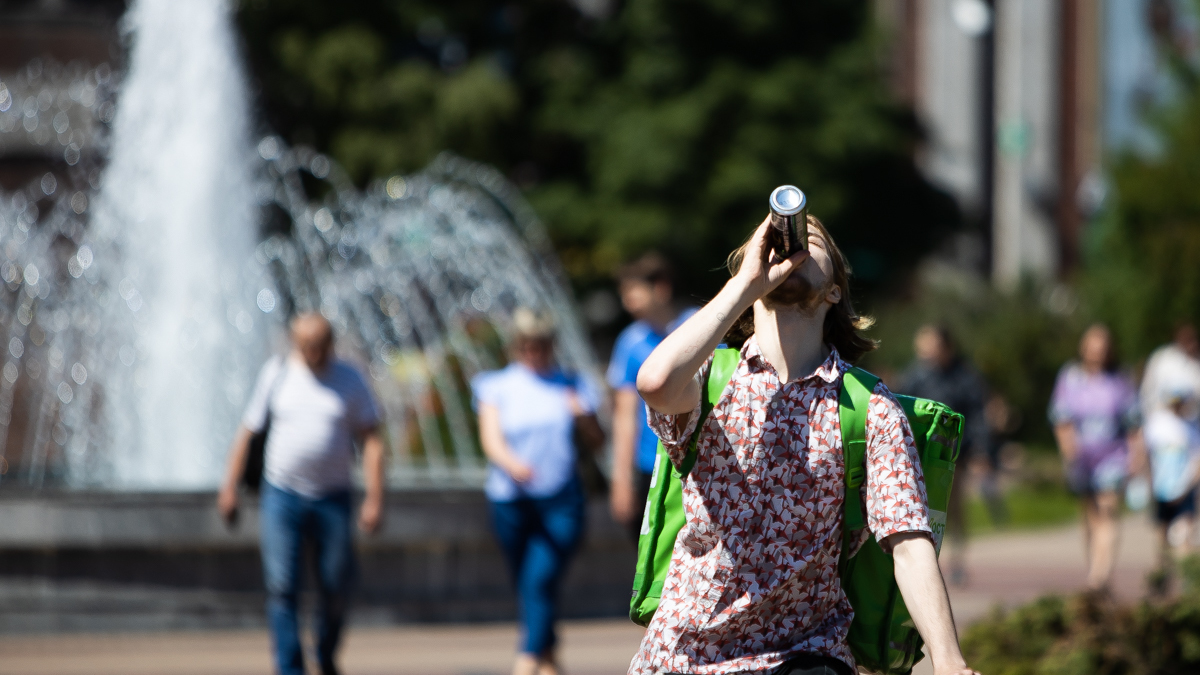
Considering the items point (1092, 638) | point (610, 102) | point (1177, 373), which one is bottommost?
point (1092, 638)

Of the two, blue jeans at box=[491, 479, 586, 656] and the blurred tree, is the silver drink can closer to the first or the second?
blue jeans at box=[491, 479, 586, 656]

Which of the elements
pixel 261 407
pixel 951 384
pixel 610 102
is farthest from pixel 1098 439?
pixel 610 102

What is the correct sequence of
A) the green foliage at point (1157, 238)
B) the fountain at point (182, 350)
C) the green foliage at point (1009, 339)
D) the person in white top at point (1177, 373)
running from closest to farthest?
the fountain at point (182, 350)
the person in white top at point (1177, 373)
the green foliage at point (1157, 238)
the green foliage at point (1009, 339)

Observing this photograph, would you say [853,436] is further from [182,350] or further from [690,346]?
[182,350]

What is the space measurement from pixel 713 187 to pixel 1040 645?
83.5 ft

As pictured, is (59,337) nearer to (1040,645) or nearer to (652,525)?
(1040,645)

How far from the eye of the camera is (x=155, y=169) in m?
14.7

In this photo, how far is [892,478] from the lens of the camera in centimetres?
296

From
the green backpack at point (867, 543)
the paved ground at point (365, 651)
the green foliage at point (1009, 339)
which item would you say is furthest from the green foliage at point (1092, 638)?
the green foliage at point (1009, 339)

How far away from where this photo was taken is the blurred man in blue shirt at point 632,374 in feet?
22.0

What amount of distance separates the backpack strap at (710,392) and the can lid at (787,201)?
38cm

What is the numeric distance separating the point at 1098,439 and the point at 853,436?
8545 millimetres

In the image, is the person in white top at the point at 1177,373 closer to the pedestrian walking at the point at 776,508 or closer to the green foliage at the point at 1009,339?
the pedestrian walking at the point at 776,508

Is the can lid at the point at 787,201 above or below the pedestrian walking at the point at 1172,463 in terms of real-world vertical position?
below
